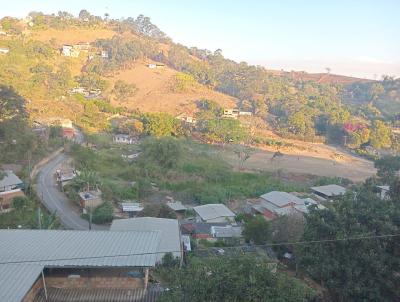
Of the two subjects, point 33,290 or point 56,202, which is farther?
point 56,202

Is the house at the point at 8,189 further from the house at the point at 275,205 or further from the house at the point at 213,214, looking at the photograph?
the house at the point at 275,205

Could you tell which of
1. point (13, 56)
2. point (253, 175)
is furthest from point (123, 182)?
point (13, 56)

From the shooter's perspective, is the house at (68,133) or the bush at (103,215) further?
the house at (68,133)

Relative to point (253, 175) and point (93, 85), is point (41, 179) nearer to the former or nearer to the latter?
point (253, 175)

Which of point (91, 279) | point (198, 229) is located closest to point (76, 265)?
point (91, 279)

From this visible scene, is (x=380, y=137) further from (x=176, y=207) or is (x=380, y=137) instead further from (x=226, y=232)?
(x=226, y=232)

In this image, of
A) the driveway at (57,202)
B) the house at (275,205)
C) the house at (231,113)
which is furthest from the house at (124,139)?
the house at (275,205)
